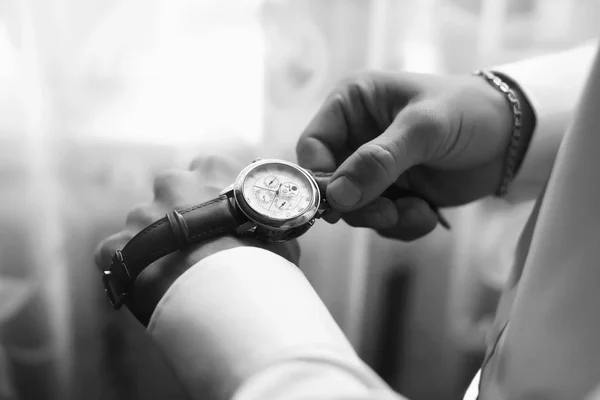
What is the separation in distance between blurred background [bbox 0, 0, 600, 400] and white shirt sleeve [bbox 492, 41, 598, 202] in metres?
0.18

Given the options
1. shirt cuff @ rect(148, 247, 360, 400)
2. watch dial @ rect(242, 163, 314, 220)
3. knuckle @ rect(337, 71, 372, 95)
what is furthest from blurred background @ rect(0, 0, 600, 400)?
shirt cuff @ rect(148, 247, 360, 400)

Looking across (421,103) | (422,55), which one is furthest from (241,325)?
(422,55)

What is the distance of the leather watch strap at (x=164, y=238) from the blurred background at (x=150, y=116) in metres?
0.29

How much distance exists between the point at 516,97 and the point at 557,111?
0.18 feet

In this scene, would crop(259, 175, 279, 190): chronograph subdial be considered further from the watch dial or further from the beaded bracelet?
the beaded bracelet

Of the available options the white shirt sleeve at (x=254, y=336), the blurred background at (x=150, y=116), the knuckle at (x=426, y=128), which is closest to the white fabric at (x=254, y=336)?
the white shirt sleeve at (x=254, y=336)

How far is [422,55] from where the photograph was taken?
0.88m

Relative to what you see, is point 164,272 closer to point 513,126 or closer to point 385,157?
point 385,157

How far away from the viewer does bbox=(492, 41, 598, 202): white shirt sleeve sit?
2.27 feet

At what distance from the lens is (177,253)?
0.50m

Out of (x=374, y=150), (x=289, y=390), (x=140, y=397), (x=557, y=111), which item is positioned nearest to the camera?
(x=289, y=390)

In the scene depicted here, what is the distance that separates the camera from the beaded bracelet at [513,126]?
689 mm

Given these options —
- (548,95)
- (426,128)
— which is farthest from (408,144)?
(548,95)

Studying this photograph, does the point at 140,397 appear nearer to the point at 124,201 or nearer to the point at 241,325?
the point at 124,201
